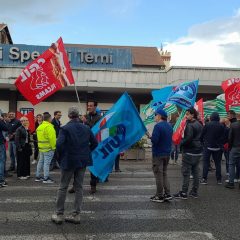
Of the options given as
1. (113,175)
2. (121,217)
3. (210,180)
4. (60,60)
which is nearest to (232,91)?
(210,180)

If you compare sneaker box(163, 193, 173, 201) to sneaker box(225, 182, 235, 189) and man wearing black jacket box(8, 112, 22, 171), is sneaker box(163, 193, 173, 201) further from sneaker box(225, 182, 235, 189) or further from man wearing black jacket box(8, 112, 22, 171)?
man wearing black jacket box(8, 112, 22, 171)

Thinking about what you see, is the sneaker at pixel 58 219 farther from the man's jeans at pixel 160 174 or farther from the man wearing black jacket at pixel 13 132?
the man wearing black jacket at pixel 13 132

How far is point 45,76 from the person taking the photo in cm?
1134

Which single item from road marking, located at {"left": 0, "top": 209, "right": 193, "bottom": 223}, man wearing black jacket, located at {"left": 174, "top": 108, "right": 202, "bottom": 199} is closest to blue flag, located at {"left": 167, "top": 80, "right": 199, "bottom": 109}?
man wearing black jacket, located at {"left": 174, "top": 108, "right": 202, "bottom": 199}

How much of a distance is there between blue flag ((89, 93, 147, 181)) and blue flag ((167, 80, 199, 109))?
164 inches

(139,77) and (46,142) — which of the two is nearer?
(46,142)

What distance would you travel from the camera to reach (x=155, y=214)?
704 cm

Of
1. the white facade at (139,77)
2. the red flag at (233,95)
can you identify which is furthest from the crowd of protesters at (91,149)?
the white facade at (139,77)

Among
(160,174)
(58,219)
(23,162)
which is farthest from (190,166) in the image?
(23,162)

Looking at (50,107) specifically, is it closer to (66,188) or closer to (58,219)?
(66,188)

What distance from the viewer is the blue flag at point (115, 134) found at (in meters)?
8.11

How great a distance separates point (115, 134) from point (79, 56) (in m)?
15.7

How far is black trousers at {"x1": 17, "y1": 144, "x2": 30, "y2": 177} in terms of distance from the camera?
10797 millimetres

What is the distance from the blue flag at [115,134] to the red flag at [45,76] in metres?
3.52
